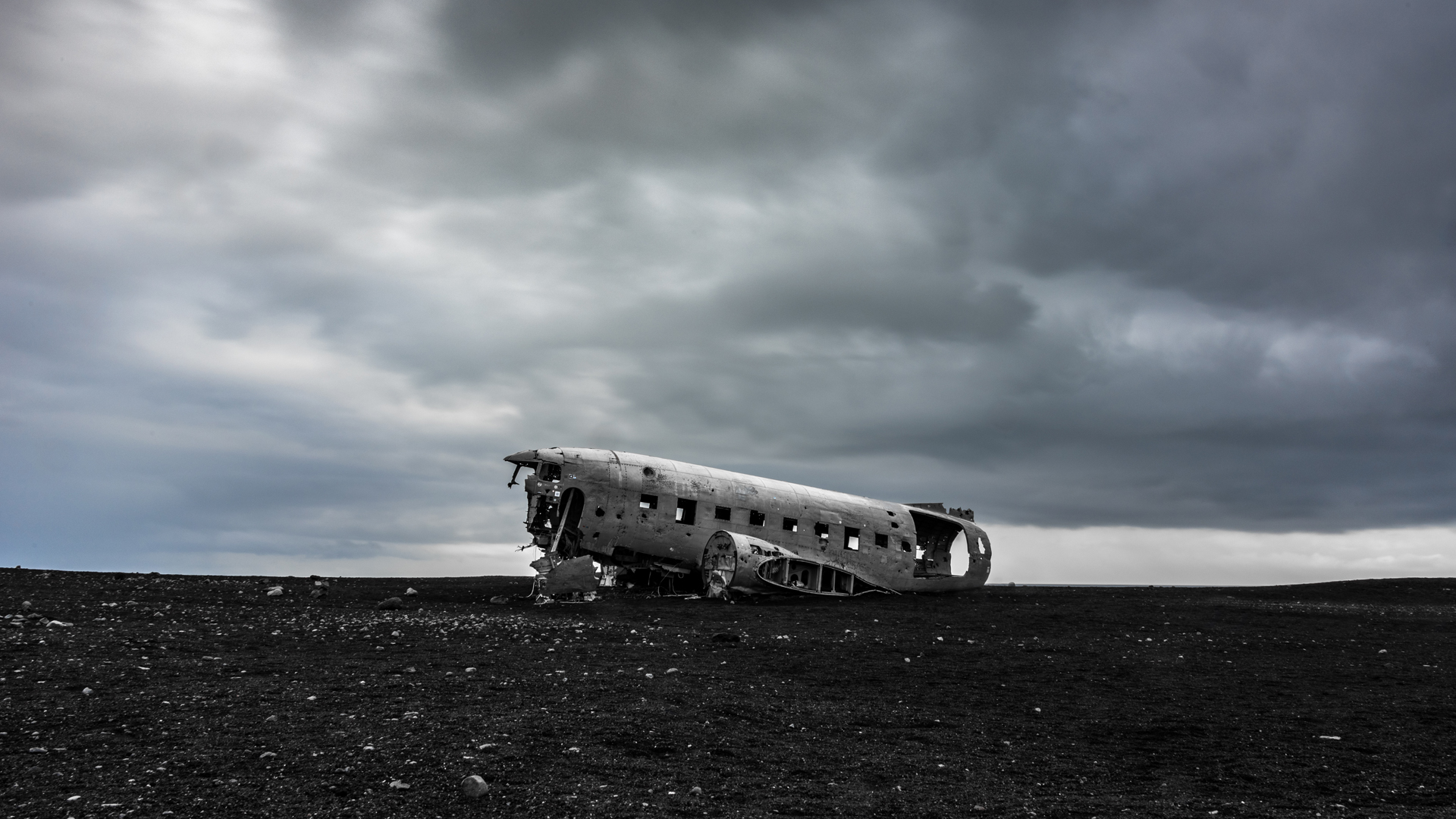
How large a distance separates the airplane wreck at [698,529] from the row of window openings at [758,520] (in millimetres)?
39

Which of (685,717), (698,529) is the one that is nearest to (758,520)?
(698,529)

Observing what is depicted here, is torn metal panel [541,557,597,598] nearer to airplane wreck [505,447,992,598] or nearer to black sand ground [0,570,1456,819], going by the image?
airplane wreck [505,447,992,598]

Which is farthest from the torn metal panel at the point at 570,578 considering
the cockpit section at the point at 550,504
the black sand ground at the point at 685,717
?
the black sand ground at the point at 685,717

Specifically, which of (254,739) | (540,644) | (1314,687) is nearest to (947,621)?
(1314,687)

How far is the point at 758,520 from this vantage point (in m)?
32.6

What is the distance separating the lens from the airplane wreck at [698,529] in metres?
29.4

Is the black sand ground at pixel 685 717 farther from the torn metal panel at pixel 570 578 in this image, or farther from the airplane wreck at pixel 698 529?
the airplane wreck at pixel 698 529

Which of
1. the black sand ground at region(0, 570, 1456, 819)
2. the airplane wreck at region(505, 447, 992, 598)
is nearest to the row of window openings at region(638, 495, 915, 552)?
the airplane wreck at region(505, 447, 992, 598)

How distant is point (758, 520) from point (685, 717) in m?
21.0

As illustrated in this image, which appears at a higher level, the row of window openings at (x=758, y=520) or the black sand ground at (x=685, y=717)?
the row of window openings at (x=758, y=520)

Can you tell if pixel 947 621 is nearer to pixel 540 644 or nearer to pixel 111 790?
pixel 540 644

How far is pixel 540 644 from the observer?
17.5 m

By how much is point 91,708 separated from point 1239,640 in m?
23.8

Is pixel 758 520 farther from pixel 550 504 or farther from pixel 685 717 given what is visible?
pixel 685 717
